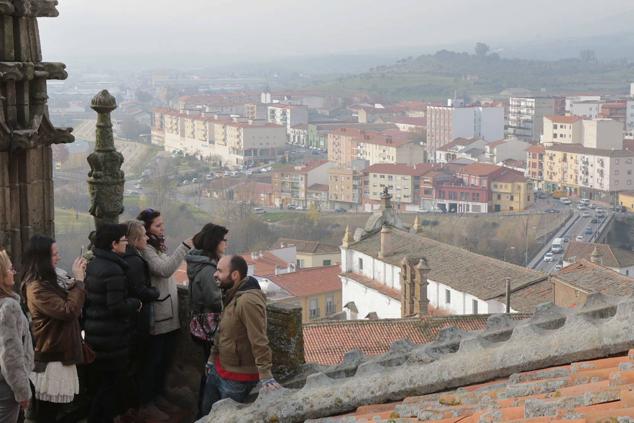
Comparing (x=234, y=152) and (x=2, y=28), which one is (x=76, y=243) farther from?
(x=234, y=152)

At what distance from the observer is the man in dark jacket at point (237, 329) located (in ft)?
14.3

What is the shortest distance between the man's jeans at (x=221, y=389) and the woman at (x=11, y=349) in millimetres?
741

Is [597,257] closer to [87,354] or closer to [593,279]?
[593,279]

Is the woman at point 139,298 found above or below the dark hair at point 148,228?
below

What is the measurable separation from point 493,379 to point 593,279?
74.1ft

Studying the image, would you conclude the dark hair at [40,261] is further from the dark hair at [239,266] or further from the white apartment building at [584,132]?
the white apartment building at [584,132]

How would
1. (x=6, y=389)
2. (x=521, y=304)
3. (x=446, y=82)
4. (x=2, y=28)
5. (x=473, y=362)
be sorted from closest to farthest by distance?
(x=473, y=362)
(x=6, y=389)
(x=2, y=28)
(x=521, y=304)
(x=446, y=82)

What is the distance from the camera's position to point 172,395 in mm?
5395

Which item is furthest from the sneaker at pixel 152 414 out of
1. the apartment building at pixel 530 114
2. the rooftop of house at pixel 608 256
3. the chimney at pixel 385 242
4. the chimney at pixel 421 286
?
the apartment building at pixel 530 114

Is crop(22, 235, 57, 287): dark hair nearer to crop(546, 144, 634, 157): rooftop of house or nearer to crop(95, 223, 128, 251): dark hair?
crop(95, 223, 128, 251): dark hair

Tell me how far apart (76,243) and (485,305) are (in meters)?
16.2

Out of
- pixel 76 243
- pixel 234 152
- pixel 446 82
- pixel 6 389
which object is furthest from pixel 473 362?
pixel 446 82

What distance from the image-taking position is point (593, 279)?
2519 centimetres

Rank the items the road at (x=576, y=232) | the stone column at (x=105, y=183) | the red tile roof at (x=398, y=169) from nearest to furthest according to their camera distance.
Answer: the stone column at (x=105, y=183), the road at (x=576, y=232), the red tile roof at (x=398, y=169)
